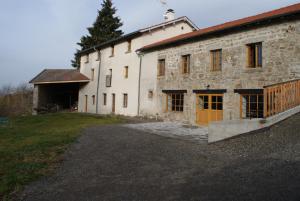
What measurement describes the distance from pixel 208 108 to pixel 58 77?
19.3 m

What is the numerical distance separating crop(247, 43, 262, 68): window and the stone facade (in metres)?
0.24

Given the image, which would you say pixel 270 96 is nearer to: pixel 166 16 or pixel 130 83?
pixel 130 83

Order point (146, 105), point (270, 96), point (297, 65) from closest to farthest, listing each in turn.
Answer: point (270, 96)
point (297, 65)
point (146, 105)

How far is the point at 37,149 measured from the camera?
7.94 m

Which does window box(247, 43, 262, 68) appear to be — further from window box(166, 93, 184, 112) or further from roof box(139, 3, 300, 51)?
window box(166, 93, 184, 112)

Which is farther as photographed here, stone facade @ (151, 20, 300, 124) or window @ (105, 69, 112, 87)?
window @ (105, 69, 112, 87)

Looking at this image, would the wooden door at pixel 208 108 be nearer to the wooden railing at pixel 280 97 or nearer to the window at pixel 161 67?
the window at pixel 161 67

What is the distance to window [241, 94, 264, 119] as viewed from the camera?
1218 centimetres

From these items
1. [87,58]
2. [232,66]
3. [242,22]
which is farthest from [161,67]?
[87,58]

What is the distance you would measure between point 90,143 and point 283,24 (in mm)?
9896

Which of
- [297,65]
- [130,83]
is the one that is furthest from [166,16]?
[297,65]

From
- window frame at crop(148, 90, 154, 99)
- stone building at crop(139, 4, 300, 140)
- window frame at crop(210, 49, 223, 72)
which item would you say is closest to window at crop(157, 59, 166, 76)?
stone building at crop(139, 4, 300, 140)

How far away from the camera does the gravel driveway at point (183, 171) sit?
4234 millimetres

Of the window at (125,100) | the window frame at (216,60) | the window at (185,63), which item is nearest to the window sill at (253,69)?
the window frame at (216,60)
